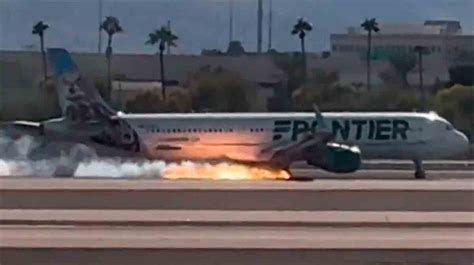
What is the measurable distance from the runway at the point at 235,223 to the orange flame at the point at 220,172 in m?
7.72

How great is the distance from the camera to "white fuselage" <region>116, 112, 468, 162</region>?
4084cm

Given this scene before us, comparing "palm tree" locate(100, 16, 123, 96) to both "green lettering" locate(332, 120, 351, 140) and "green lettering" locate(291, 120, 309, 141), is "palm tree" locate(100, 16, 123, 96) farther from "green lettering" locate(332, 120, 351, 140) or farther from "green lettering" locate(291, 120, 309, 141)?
"green lettering" locate(332, 120, 351, 140)

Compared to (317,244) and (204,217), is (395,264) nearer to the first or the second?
(317,244)

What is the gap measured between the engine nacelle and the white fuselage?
3.20 feet

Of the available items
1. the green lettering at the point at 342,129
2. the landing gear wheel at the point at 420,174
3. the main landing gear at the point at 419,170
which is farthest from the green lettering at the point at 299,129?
the landing gear wheel at the point at 420,174

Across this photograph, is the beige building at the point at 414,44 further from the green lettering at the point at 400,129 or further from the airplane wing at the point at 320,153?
the airplane wing at the point at 320,153

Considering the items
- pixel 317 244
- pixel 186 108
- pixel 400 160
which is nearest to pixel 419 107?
pixel 186 108

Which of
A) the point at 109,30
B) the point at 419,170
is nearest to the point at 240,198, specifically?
the point at 419,170

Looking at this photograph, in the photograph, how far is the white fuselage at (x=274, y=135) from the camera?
40844 mm

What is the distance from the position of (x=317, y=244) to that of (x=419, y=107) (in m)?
55.4

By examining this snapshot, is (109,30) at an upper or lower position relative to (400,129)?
upper

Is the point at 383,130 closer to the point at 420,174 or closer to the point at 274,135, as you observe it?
the point at 420,174

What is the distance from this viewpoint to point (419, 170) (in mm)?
39625

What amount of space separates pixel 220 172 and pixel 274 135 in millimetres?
5298
